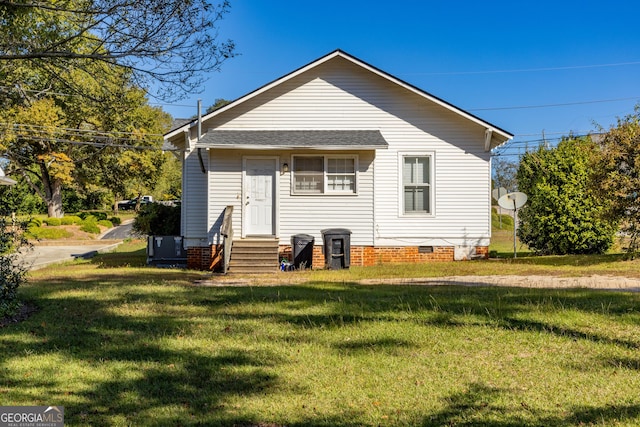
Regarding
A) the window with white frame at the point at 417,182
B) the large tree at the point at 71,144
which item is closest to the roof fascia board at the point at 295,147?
the window with white frame at the point at 417,182

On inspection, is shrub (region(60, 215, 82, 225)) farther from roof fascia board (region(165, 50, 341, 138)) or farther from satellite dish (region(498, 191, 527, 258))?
satellite dish (region(498, 191, 527, 258))

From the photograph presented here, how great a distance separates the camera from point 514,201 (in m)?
17.9

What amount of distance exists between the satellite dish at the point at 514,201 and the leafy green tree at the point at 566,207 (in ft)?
1.58

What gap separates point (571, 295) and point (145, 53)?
25.5ft

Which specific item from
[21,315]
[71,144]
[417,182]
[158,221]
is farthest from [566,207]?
[71,144]

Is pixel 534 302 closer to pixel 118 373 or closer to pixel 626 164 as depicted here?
pixel 118 373

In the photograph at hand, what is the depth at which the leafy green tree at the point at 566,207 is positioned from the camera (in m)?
17.0

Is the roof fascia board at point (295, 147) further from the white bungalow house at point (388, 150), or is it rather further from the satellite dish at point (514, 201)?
the satellite dish at point (514, 201)

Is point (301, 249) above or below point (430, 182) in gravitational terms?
below

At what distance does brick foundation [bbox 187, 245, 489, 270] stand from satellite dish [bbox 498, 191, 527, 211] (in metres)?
2.41

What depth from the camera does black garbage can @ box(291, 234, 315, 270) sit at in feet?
48.9

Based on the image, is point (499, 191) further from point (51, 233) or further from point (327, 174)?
point (51, 233)

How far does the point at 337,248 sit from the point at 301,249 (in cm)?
101

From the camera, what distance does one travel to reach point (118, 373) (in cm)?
509
